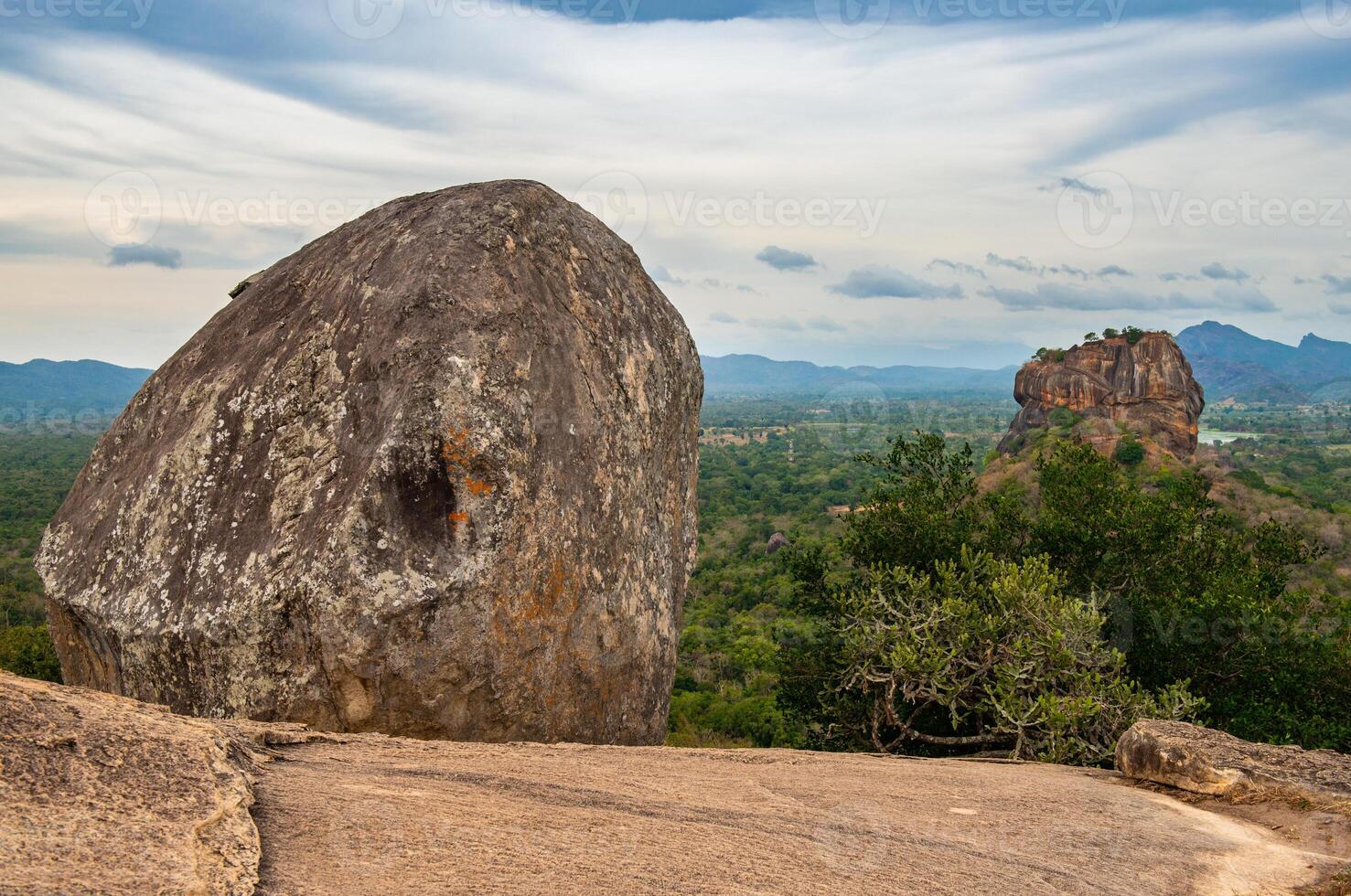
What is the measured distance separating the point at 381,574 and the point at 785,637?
1084 centimetres

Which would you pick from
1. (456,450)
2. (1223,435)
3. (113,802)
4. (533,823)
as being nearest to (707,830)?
(533,823)

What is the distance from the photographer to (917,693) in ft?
40.6

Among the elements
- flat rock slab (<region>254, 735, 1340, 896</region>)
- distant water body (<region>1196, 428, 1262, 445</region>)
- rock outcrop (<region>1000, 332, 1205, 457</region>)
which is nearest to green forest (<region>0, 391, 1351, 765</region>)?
flat rock slab (<region>254, 735, 1340, 896</region>)

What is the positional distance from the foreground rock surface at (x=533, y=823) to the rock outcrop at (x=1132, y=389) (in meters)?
61.5

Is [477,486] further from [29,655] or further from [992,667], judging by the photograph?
[29,655]

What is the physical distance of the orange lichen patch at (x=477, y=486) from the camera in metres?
7.64

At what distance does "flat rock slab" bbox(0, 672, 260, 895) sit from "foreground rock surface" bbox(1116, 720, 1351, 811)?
6.89 metres

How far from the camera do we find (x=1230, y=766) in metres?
7.61

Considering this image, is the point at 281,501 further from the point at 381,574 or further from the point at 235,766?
the point at 235,766

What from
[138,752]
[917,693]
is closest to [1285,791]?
[917,693]

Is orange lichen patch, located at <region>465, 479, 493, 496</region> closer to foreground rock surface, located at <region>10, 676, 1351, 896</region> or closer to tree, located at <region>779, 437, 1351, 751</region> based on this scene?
foreground rock surface, located at <region>10, 676, 1351, 896</region>

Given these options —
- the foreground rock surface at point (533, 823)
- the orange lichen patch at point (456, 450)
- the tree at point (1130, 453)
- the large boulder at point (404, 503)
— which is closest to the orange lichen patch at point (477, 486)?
the large boulder at point (404, 503)

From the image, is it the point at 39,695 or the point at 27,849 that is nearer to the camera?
the point at 27,849

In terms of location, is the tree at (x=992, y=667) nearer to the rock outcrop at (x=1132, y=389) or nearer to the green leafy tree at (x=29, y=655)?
the green leafy tree at (x=29, y=655)
